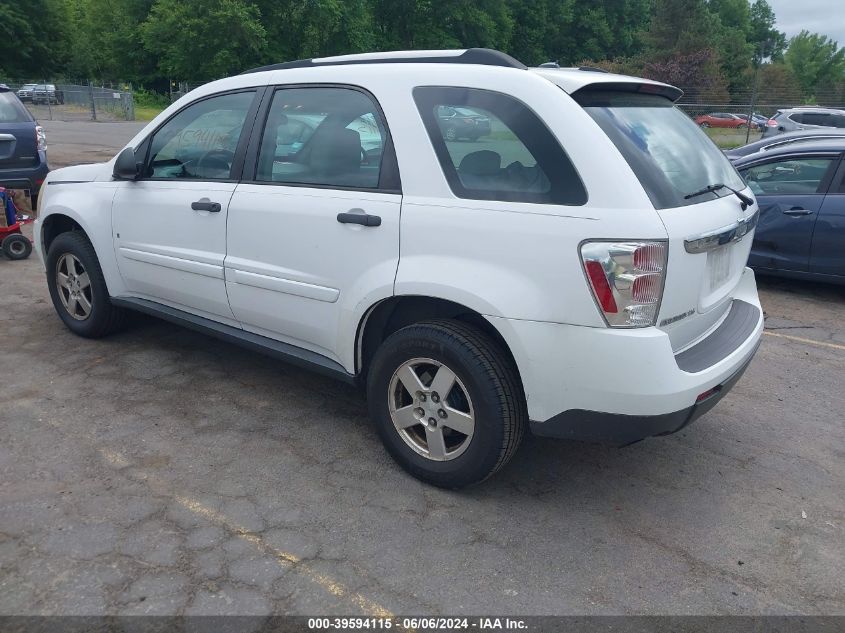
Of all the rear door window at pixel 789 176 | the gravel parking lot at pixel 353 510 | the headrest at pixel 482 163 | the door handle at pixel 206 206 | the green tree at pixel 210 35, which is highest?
the green tree at pixel 210 35

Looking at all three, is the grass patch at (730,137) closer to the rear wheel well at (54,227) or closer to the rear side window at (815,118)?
the rear side window at (815,118)

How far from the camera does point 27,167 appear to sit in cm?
919

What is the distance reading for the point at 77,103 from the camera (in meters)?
39.2

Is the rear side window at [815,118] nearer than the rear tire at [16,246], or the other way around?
the rear tire at [16,246]

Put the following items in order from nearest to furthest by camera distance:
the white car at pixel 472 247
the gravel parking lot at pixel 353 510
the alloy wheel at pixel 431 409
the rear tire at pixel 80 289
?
the gravel parking lot at pixel 353 510 → the white car at pixel 472 247 → the alloy wheel at pixel 431 409 → the rear tire at pixel 80 289

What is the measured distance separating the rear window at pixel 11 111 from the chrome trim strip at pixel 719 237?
354 inches

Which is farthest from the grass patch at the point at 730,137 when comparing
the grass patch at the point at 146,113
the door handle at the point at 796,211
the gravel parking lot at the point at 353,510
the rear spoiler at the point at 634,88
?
the grass patch at the point at 146,113

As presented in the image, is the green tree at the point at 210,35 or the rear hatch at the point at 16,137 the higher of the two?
the green tree at the point at 210,35

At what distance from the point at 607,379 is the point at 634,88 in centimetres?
143

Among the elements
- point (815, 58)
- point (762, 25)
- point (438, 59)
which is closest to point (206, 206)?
point (438, 59)

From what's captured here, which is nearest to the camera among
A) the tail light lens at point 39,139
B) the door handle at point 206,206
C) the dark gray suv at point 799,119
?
the door handle at point 206,206

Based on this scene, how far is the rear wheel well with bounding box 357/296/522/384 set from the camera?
3205mm

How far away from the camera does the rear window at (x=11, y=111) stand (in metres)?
9.23

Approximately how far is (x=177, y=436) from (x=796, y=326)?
4.97 metres
